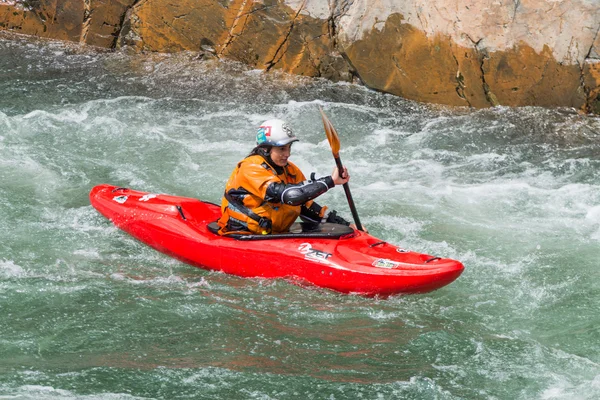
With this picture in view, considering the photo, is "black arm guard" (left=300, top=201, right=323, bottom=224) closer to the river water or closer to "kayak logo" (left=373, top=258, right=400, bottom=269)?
the river water

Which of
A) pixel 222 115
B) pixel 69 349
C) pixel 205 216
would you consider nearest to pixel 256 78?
pixel 222 115

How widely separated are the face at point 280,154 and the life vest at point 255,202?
6cm

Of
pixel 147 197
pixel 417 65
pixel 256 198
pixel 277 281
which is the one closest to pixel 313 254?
pixel 277 281

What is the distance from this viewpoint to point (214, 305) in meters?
5.68

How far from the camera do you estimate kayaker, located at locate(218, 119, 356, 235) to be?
5906 mm

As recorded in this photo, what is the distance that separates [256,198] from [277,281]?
0.63 metres

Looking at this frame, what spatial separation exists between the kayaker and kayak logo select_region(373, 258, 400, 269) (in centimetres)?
57

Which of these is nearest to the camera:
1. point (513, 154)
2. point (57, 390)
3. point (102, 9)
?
point (57, 390)

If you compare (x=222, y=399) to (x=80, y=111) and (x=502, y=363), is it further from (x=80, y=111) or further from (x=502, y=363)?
(x=80, y=111)

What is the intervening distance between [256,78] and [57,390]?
6848mm

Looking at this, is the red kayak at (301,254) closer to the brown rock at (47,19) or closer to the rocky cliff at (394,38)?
the rocky cliff at (394,38)

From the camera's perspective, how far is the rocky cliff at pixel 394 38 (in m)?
9.48

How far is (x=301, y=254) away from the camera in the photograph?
6.04 metres

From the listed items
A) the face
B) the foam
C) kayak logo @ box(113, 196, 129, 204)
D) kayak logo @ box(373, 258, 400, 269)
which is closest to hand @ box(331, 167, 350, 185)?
the face
